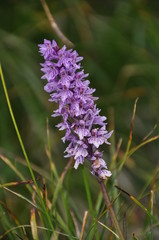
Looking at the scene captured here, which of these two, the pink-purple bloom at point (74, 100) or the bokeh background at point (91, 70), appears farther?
the bokeh background at point (91, 70)

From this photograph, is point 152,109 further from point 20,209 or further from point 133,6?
point 20,209

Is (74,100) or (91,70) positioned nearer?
(74,100)

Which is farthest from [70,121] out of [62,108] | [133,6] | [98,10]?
[98,10]

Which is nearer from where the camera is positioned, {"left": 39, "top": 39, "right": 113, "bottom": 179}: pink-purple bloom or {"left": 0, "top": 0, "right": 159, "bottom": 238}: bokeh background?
{"left": 39, "top": 39, "right": 113, "bottom": 179}: pink-purple bloom
